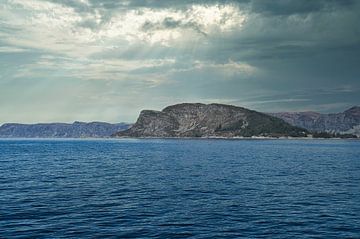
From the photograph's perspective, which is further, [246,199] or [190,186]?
[190,186]

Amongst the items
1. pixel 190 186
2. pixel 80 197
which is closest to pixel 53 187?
pixel 80 197

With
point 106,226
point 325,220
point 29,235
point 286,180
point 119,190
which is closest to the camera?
point 29,235

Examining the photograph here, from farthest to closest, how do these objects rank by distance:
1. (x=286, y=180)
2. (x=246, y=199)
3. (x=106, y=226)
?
(x=286, y=180)
(x=246, y=199)
(x=106, y=226)

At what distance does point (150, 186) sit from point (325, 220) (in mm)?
32765

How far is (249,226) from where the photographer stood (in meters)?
36.7

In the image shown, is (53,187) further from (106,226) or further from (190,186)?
(106,226)

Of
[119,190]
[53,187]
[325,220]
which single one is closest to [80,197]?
[119,190]


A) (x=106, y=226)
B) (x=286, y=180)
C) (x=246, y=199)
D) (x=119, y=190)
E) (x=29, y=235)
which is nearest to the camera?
(x=29, y=235)

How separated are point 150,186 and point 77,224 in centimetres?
2762

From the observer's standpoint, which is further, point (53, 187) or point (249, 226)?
point (53, 187)

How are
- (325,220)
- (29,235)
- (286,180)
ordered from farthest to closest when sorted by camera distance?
1. (286,180)
2. (325,220)
3. (29,235)

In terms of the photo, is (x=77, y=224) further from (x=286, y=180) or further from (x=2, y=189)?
(x=286, y=180)

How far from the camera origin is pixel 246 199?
51.3 m

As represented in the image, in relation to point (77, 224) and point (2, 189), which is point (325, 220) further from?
point (2, 189)
